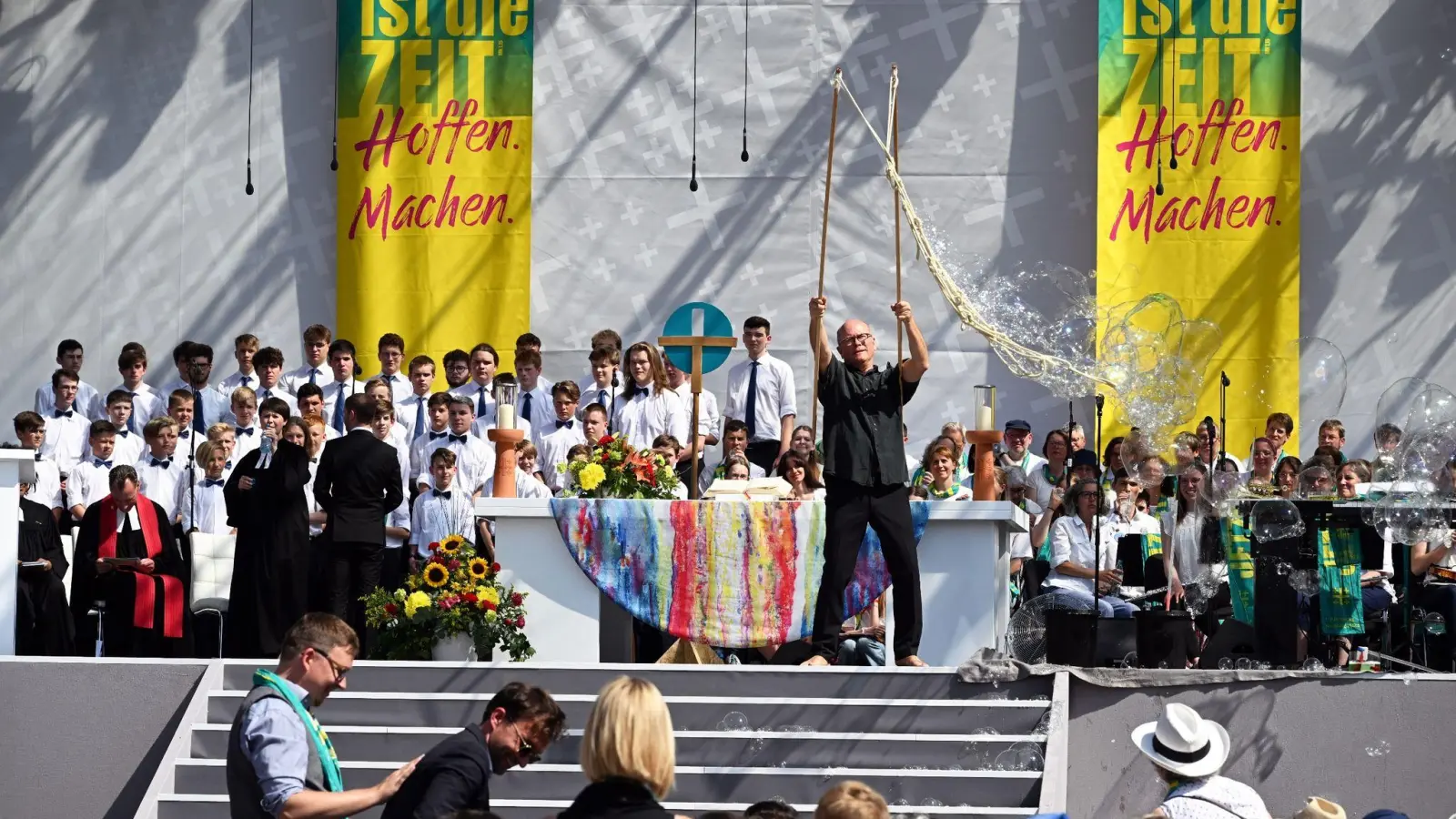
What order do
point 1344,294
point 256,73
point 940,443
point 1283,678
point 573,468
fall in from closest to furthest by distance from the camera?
point 1283,678
point 573,468
point 940,443
point 1344,294
point 256,73

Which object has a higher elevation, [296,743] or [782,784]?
[296,743]

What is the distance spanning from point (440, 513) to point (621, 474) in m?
2.25

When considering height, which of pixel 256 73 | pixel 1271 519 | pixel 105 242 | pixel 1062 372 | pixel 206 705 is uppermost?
pixel 256 73

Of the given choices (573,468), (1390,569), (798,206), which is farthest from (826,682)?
(798,206)

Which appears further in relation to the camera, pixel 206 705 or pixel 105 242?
pixel 105 242

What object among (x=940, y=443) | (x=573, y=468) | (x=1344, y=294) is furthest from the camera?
(x=1344, y=294)

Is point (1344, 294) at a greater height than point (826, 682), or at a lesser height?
greater

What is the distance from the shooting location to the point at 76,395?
606 inches

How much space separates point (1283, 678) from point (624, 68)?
29.7 feet

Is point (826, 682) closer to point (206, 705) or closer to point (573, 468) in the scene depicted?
point (573, 468)

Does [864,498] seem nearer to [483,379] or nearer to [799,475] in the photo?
[799,475]

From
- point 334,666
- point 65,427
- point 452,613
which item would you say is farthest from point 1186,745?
point 65,427

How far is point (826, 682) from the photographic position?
1003cm

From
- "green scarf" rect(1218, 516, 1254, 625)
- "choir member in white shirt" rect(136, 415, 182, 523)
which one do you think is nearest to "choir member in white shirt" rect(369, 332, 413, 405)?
"choir member in white shirt" rect(136, 415, 182, 523)
